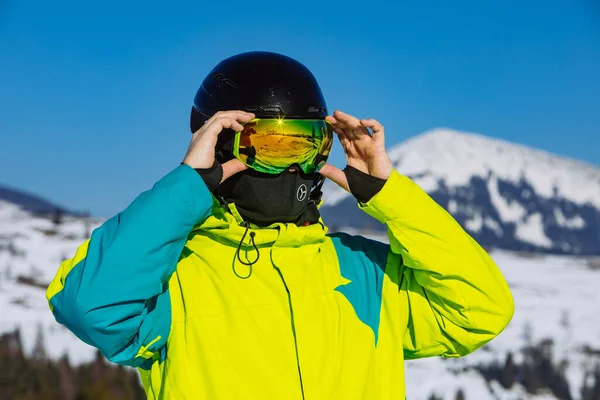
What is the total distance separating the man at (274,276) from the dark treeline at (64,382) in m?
13.6

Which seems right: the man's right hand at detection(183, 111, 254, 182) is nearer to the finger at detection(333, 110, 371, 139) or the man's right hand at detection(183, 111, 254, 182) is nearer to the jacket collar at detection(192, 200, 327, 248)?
the jacket collar at detection(192, 200, 327, 248)

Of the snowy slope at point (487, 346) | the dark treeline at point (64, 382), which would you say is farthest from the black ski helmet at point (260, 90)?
the snowy slope at point (487, 346)

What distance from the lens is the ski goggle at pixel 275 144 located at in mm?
2691

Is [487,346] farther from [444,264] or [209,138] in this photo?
[209,138]

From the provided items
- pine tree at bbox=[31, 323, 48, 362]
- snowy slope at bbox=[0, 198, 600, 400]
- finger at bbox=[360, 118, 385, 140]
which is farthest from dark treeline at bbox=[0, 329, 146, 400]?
finger at bbox=[360, 118, 385, 140]

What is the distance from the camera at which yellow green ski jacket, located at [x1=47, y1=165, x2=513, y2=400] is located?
237 cm

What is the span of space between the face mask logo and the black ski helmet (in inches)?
10.7

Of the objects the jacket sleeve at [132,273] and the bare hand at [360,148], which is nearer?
the jacket sleeve at [132,273]

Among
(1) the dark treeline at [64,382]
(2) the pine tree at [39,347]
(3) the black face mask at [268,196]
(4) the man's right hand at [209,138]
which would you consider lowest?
(2) the pine tree at [39,347]

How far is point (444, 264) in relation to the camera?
8.39 ft

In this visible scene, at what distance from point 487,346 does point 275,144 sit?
160 ft

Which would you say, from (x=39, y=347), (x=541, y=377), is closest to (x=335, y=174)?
(x=39, y=347)

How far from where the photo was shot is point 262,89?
280cm

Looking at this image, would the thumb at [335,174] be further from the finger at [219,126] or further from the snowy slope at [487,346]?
the snowy slope at [487,346]
